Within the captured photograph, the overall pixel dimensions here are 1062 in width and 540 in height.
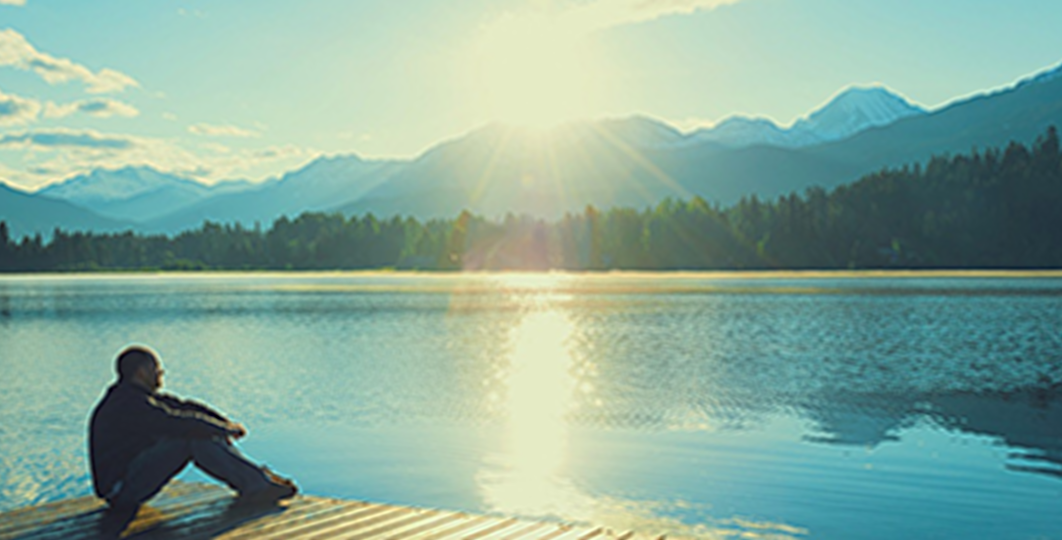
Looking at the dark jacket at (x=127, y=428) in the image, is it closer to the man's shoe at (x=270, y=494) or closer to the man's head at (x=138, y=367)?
the man's head at (x=138, y=367)

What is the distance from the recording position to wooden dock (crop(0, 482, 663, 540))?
1130 cm

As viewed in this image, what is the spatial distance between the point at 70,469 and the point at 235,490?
727 centimetres

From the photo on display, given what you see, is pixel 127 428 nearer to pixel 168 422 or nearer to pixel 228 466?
pixel 168 422

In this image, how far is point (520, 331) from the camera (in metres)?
54.1

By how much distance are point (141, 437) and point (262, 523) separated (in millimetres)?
1985

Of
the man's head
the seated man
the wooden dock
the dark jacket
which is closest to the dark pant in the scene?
the seated man

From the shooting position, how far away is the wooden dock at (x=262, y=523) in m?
11.3

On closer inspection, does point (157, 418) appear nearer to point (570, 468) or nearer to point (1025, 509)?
point (570, 468)

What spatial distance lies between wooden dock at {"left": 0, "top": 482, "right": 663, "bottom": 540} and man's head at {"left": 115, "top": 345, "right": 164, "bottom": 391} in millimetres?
1783

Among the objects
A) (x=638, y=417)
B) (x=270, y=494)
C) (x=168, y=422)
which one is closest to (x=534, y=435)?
(x=638, y=417)

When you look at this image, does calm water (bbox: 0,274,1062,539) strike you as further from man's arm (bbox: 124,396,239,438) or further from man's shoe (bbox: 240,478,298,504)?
man's arm (bbox: 124,396,239,438)

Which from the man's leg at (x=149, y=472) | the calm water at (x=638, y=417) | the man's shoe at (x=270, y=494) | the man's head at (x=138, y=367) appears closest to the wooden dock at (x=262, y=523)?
the man's shoe at (x=270, y=494)

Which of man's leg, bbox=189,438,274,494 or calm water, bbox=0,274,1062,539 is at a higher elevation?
man's leg, bbox=189,438,274,494

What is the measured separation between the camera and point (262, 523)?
11844 mm
